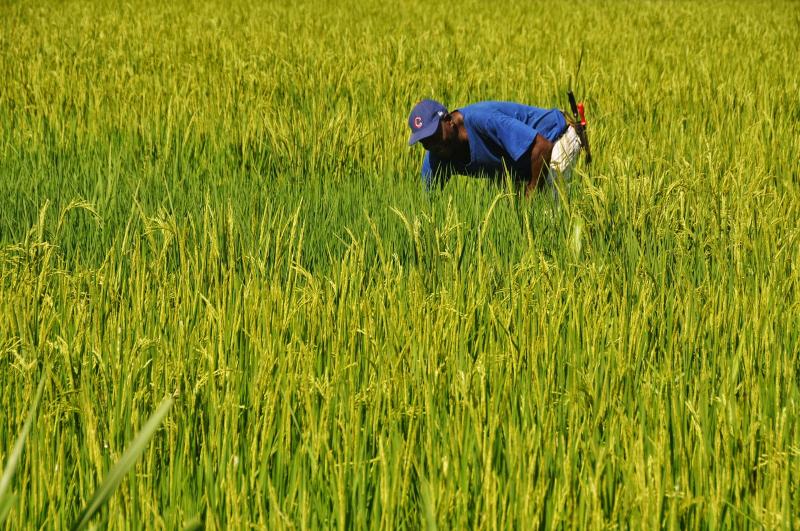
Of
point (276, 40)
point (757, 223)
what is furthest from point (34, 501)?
point (276, 40)

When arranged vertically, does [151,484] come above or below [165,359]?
below

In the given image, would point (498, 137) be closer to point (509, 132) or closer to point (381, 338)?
point (509, 132)

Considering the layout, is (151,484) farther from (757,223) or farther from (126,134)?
Answer: (126,134)

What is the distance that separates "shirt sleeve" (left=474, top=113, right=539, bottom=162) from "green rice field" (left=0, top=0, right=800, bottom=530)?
0.20 meters

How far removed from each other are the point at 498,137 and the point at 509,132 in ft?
0.27

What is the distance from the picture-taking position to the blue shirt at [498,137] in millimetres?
3898

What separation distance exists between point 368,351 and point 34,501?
2.68ft

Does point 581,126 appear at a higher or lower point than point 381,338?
higher

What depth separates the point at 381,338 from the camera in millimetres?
2443

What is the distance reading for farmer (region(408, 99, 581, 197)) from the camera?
380 centimetres

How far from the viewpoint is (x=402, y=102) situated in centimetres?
597

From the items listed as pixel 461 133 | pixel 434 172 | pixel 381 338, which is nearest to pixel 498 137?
pixel 461 133

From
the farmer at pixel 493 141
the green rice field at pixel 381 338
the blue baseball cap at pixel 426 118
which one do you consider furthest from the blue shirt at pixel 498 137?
the blue baseball cap at pixel 426 118

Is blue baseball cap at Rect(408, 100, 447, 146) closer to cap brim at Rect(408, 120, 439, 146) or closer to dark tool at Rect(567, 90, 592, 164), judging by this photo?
cap brim at Rect(408, 120, 439, 146)
